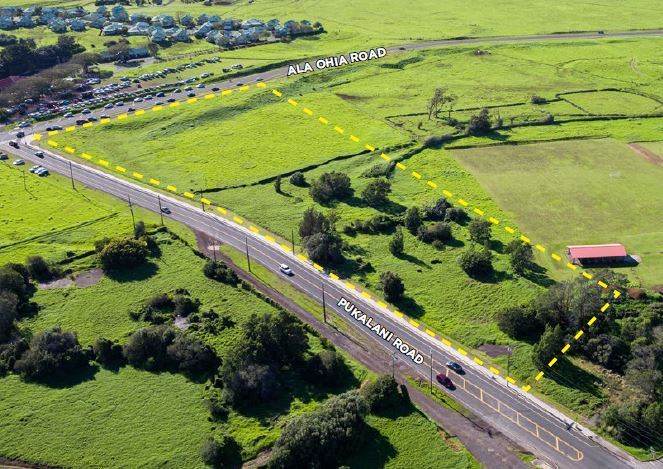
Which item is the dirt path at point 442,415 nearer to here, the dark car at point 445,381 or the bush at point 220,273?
the dark car at point 445,381

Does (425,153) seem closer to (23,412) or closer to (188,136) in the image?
(188,136)

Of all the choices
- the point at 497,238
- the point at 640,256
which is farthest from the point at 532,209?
the point at 640,256

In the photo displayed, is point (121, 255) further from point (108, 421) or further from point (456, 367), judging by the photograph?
point (456, 367)

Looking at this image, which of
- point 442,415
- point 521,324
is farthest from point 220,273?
point 521,324

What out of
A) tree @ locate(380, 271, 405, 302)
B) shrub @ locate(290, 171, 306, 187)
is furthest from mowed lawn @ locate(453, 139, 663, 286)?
shrub @ locate(290, 171, 306, 187)

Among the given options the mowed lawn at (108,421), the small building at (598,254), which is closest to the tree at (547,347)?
the small building at (598,254)

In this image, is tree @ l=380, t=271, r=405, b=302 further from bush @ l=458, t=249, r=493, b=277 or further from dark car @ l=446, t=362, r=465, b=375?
dark car @ l=446, t=362, r=465, b=375
